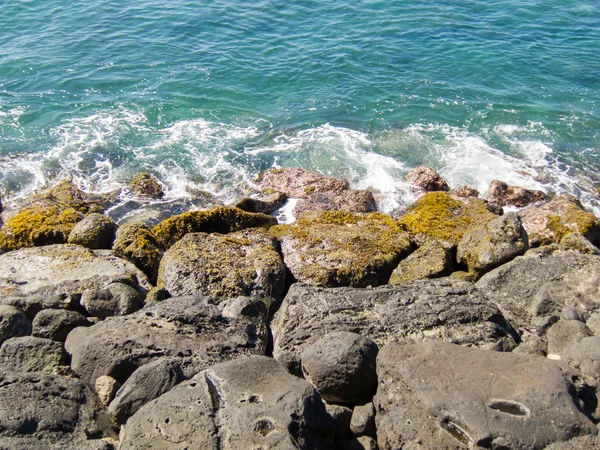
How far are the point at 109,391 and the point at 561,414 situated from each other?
5226 mm

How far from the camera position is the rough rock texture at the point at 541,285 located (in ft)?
25.9

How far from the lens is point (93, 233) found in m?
11.1

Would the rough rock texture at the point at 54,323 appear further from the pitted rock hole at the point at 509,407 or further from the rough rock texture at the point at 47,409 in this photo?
the pitted rock hole at the point at 509,407

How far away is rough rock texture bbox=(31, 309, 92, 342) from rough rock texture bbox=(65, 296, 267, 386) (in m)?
0.40

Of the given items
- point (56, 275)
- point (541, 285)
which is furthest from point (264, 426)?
point (56, 275)

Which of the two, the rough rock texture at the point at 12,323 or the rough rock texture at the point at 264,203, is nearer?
the rough rock texture at the point at 12,323

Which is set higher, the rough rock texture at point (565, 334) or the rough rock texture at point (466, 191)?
the rough rock texture at point (565, 334)

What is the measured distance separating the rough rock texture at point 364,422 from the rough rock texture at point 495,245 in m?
4.18

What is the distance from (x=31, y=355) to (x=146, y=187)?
931 centimetres

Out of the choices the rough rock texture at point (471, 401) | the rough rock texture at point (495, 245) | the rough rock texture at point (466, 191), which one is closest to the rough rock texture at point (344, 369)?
the rough rock texture at point (471, 401)

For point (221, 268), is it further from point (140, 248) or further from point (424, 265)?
point (424, 265)

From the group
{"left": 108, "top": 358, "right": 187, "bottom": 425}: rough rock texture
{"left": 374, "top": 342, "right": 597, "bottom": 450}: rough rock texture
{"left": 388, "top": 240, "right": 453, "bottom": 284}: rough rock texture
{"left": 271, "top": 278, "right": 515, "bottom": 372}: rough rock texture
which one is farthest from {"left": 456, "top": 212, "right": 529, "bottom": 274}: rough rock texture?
{"left": 108, "top": 358, "right": 187, "bottom": 425}: rough rock texture

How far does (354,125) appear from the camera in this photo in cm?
1994

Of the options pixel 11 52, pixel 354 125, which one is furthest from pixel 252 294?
pixel 11 52
